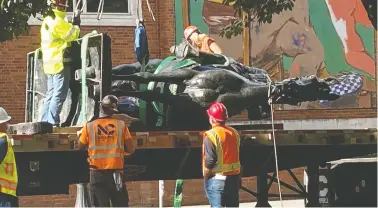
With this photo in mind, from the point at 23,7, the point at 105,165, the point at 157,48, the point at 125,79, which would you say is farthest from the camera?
the point at 157,48

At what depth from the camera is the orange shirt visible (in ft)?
28.2

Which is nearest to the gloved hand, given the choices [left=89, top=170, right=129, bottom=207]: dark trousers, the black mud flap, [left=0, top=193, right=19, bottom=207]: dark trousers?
the black mud flap

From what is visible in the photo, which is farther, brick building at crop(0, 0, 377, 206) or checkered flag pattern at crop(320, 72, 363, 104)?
brick building at crop(0, 0, 377, 206)

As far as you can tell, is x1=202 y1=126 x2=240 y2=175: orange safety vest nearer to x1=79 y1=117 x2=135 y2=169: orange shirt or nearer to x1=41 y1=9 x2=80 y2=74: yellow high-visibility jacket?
x1=79 y1=117 x2=135 y2=169: orange shirt

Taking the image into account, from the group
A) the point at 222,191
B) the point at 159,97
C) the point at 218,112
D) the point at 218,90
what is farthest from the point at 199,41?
the point at 222,191

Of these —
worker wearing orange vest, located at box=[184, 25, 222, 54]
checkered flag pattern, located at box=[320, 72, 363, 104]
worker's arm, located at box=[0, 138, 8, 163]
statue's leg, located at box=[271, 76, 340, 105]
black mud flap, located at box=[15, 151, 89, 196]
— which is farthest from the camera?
checkered flag pattern, located at box=[320, 72, 363, 104]

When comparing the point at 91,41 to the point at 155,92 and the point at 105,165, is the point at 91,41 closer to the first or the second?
the point at 155,92

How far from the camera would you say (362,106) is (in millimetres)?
19203

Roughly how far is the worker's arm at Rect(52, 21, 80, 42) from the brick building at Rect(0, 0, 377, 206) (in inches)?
261

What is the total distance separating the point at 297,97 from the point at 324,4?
8.82 meters

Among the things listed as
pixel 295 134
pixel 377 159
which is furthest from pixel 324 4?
pixel 295 134

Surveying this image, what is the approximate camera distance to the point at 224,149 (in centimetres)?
842

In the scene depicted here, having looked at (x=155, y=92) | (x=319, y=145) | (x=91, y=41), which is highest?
(x=91, y=41)

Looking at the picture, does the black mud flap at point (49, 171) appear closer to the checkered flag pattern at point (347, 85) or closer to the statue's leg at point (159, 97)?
the statue's leg at point (159, 97)
